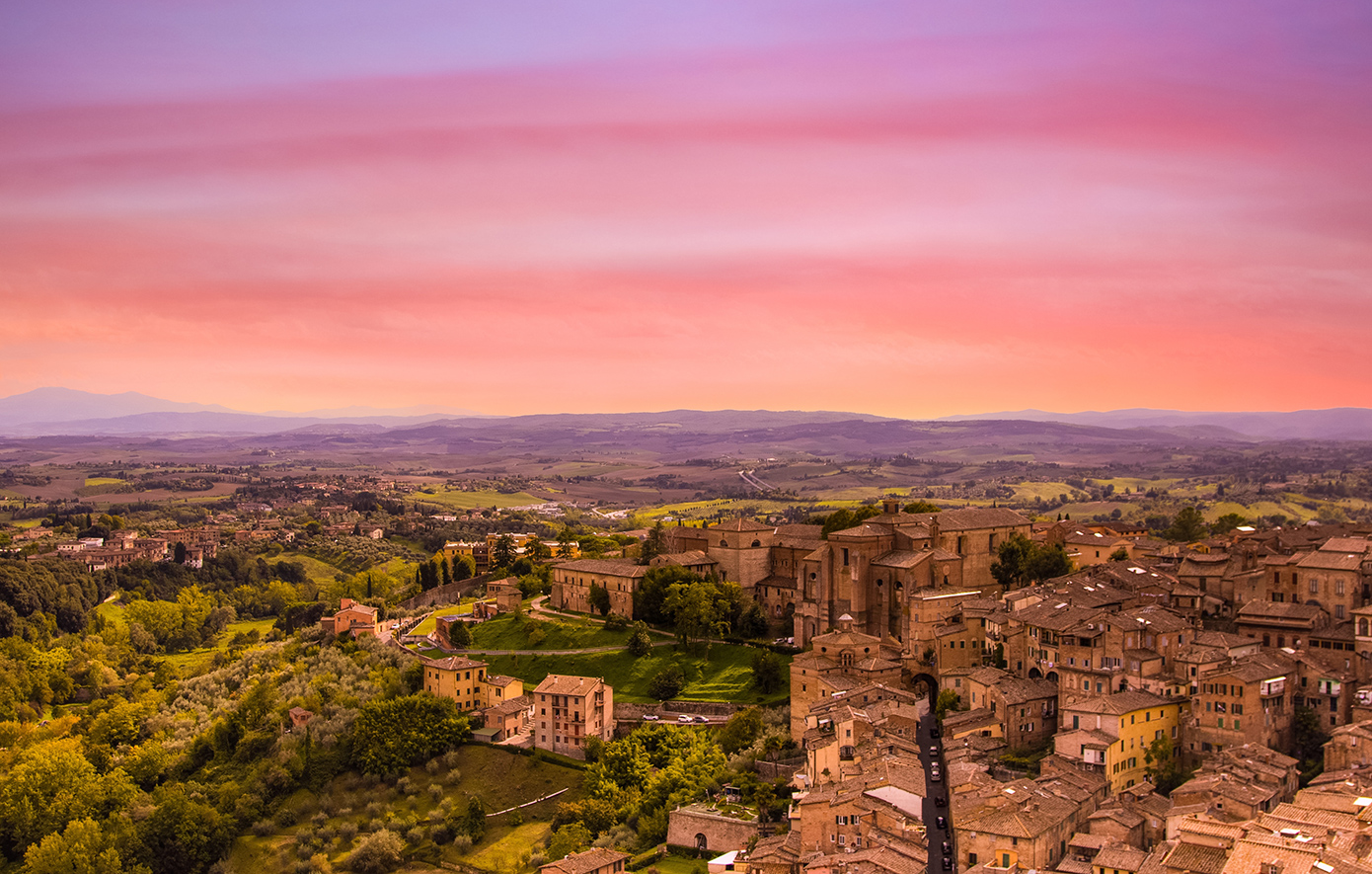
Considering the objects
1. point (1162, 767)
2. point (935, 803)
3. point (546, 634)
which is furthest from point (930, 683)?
point (546, 634)

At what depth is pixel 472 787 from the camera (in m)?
62.5

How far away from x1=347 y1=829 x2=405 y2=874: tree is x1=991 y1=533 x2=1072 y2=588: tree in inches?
1448

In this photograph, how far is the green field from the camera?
57094 mm

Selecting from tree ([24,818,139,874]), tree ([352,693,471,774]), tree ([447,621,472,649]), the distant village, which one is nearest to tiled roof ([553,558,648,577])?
tree ([447,621,472,649])

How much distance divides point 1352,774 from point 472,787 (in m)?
42.0

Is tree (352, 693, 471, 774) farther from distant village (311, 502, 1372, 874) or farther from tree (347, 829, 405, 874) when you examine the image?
tree (347, 829, 405, 874)

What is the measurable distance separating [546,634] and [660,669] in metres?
10.7

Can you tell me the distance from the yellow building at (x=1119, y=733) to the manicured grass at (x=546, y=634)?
32.6 meters

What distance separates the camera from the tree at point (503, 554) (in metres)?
94.6

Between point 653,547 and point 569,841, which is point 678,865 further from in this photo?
point 653,547

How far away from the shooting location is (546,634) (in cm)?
7569

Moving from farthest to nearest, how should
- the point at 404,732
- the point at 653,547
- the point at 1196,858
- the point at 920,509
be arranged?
the point at 653,547
the point at 920,509
the point at 404,732
the point at 1196,858

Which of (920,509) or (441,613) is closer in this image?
(920,509)

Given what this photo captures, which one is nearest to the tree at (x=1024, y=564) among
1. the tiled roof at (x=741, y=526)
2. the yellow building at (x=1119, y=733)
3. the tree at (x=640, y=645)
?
the tiled roof at (x=741, y=526)
